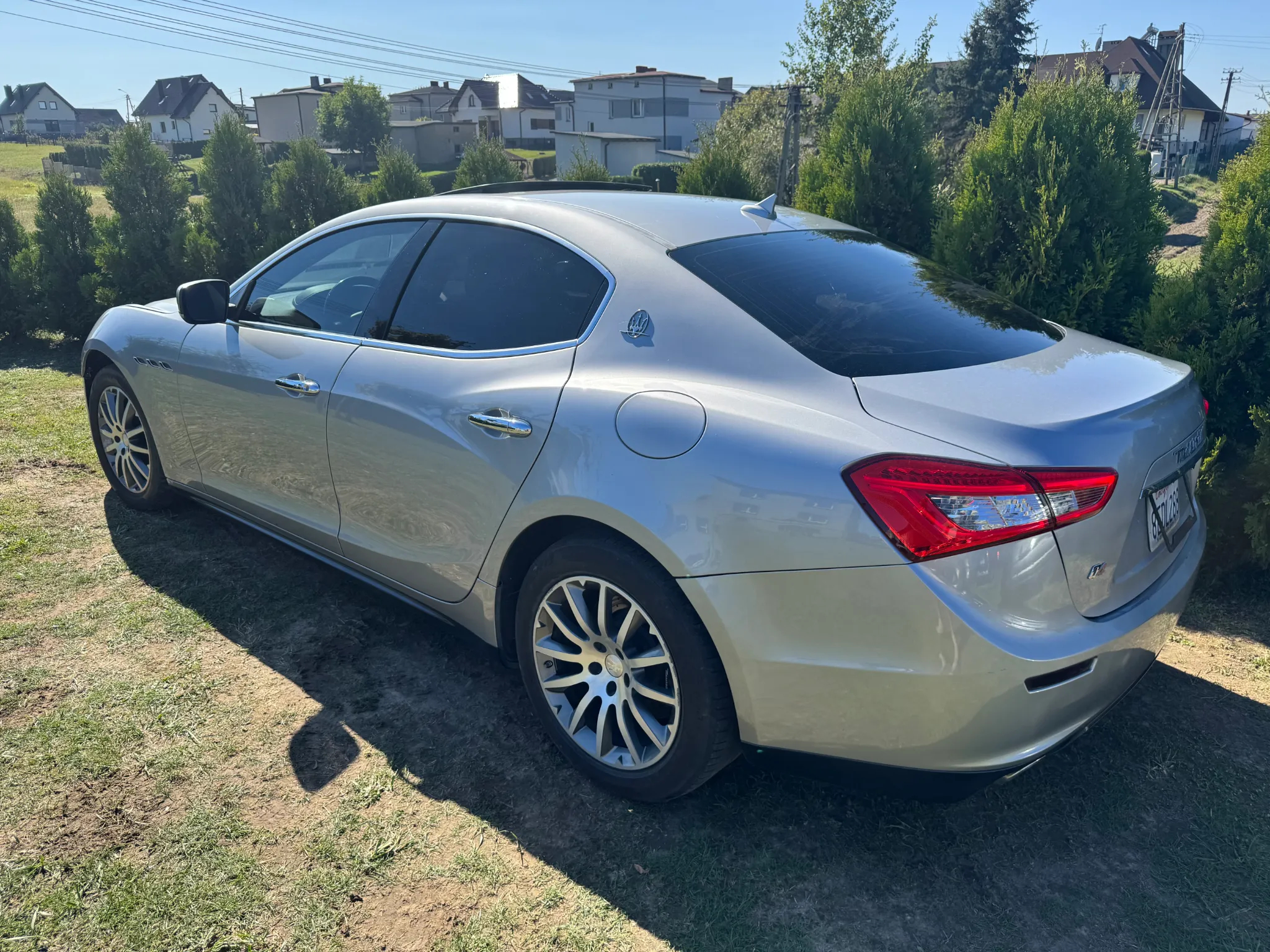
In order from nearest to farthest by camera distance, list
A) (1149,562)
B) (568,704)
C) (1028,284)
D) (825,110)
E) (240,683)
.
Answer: (1149,562)
(568,704)
(240,683)
(1028,284)
(825,110)

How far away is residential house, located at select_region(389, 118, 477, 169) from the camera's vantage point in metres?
70.1

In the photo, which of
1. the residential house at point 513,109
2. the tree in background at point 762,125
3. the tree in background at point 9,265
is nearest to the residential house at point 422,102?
the residential house at point 513,109

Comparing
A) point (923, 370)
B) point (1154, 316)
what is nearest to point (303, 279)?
point (923, 370)

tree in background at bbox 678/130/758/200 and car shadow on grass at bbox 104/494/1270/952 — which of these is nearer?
car shadow on grass at bbox 104/494/1270/952

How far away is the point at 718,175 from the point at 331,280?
16.6ft

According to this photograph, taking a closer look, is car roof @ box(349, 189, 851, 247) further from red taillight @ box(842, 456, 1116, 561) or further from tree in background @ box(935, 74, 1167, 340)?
tree in background @ box(935, 74, 1167, 340)

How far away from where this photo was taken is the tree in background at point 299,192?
33.1 feet

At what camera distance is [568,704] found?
2.73m

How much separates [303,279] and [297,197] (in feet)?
24.2

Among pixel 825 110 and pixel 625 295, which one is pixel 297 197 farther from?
pixel 825 110

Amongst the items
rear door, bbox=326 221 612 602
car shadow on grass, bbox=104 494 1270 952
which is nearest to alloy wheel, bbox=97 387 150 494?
car shadow on grass, bbox=104 494 1270 952

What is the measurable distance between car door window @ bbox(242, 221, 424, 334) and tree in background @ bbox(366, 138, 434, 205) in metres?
6.73

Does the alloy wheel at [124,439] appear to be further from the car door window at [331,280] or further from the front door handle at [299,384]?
the front door handle at [299,384]

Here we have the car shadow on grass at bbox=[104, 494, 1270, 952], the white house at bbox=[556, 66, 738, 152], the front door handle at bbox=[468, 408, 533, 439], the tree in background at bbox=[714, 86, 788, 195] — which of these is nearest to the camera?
the car shadow on grass at bbox=[104, 494, 1270, 952]
